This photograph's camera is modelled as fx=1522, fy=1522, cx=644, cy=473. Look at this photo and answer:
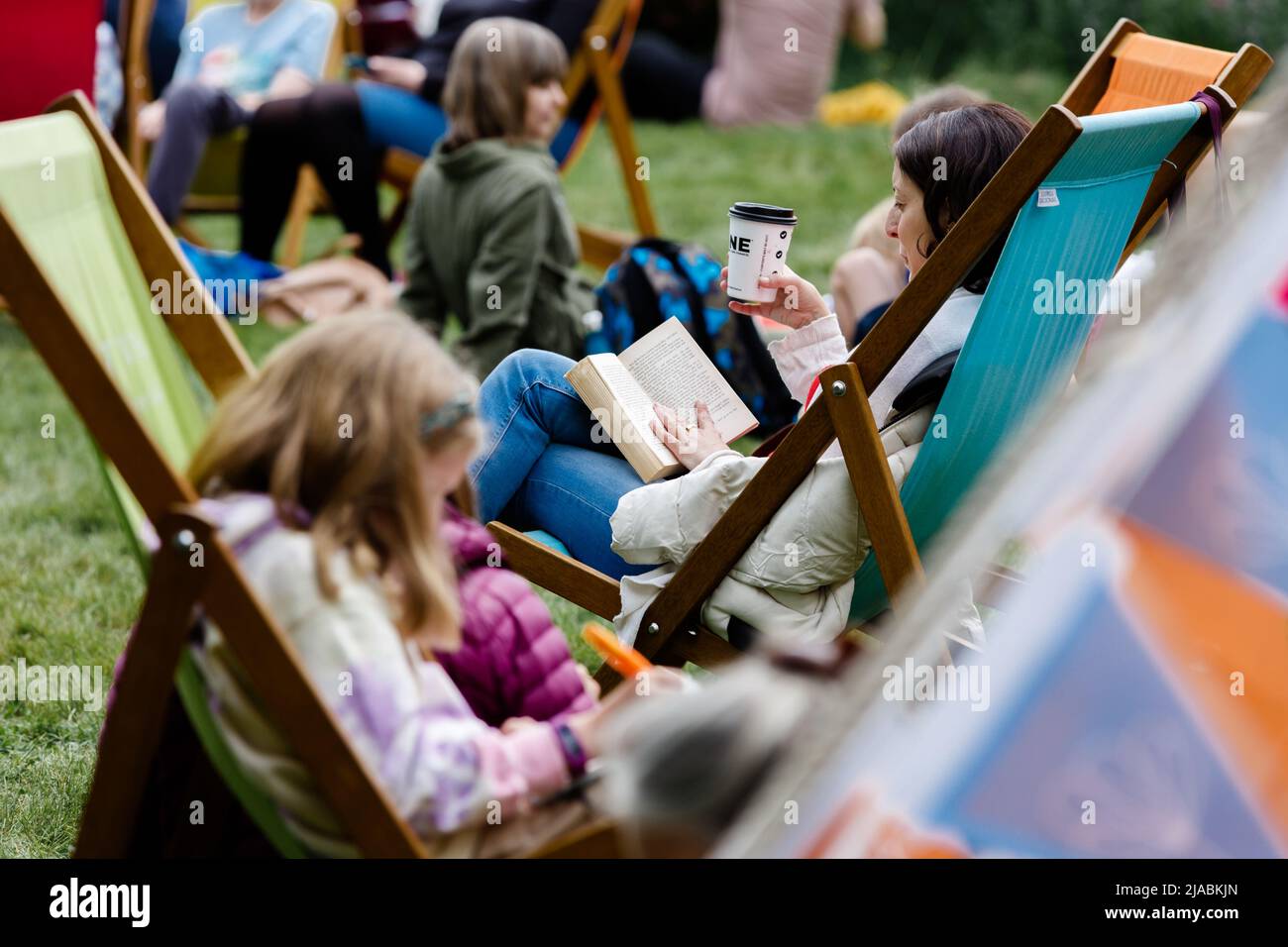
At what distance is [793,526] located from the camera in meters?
2.40

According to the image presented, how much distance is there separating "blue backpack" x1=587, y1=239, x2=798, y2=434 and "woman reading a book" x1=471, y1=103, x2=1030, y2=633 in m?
1.07

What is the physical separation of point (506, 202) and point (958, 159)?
7.29 ft

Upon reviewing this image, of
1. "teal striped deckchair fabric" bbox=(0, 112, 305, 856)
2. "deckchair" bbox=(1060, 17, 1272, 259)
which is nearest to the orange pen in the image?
"teal striped deckchair fabric" bbox=(0, 112, 305, 856)

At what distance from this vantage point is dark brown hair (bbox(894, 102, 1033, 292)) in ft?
8.02

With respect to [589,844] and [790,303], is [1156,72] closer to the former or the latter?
[790,303]

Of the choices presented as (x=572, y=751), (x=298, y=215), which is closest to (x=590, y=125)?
(x=298, y=215)

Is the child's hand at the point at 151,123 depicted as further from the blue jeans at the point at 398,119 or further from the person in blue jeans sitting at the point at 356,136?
the blue jeans at the point at 398,119

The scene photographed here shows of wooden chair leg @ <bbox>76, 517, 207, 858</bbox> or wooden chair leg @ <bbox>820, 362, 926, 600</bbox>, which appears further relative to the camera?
wooden chair leg @ <bbox>820, 362, 926, 600</bbox>

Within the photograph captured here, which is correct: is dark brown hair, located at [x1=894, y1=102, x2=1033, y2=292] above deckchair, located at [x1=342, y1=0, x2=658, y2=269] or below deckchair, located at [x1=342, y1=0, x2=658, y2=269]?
above

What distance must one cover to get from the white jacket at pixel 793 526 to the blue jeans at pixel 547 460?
0.50 ft

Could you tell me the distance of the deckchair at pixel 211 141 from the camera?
546 cm

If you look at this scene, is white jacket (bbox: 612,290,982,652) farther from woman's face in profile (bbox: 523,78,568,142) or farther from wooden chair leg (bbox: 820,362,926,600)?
woman's face in profile (bbox: 523,78,568,142)
